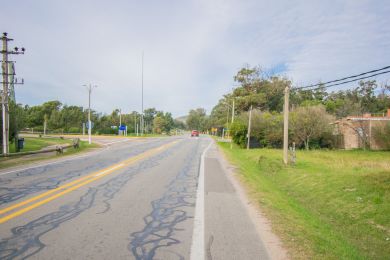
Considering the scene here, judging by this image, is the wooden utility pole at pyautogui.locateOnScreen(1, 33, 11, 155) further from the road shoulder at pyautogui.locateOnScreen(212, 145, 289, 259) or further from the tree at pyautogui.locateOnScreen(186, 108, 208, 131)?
the tree at pyautogui.locateOnScreen(186, 108, 208, 131)

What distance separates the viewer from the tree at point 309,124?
35625mm

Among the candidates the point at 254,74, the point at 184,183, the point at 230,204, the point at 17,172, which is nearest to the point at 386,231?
the point at 230,204

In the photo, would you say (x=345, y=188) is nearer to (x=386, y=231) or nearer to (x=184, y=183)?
(x=386, y=231)

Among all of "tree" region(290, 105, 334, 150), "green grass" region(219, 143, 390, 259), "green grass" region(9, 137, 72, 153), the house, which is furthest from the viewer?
the house

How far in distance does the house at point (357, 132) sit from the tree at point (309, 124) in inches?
127

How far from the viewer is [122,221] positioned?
5723 mm

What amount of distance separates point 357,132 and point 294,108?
8367 millimetres

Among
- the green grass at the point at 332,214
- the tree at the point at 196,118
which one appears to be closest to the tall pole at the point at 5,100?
A: the green grass at the point at 332,214

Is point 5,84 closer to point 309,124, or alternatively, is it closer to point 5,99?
point 5,99

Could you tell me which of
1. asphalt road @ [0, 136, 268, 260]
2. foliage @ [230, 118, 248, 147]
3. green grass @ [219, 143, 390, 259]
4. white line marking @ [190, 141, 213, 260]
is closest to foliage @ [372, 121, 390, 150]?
foliage @ [230, 118, 248, 147]

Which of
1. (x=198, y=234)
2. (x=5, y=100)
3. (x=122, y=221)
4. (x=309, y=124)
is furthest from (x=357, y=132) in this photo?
(x=122, y=221)

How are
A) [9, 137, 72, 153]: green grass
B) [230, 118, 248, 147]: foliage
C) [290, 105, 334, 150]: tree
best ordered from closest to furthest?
[9, 137, 72, 153]: green grass → [290, 105, 334, 150]: tree → [230, 118, 248, 147]: foliage

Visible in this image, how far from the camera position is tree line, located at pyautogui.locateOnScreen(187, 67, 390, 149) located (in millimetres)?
36188

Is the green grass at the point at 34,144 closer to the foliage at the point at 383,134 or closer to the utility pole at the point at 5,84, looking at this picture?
the utility pole at the point at 5,84
